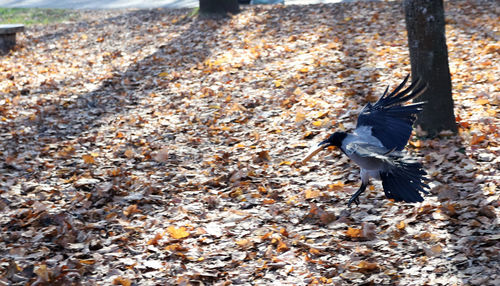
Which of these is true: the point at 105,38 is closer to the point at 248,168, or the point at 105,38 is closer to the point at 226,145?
the point at 226,145

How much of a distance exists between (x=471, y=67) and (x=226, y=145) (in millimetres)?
3621

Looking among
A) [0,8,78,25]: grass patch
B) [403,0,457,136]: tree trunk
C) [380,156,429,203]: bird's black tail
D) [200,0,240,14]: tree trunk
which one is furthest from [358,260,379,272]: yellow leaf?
[0,8,78,25]: grass patch

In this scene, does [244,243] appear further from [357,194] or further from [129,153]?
[129,153]

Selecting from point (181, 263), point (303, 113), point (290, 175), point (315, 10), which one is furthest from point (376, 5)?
point (181, 263)

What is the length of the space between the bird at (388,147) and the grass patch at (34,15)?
1254 centimetres

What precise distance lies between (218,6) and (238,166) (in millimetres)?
7055

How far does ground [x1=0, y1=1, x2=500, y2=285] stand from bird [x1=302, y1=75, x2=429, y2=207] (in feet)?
1.63

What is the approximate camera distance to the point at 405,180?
12.5ft

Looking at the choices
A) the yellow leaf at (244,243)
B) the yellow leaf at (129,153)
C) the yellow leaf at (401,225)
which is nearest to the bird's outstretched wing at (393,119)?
the yellow leaf at (401,225)

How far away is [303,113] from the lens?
6.70m

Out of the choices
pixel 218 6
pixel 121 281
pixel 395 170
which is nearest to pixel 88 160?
pixel 121 281

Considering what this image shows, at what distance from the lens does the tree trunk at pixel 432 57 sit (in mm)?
5461

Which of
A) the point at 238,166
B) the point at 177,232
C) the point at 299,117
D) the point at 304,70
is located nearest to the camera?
the point at 177,232

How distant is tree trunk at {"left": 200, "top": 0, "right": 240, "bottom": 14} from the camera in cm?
1189
